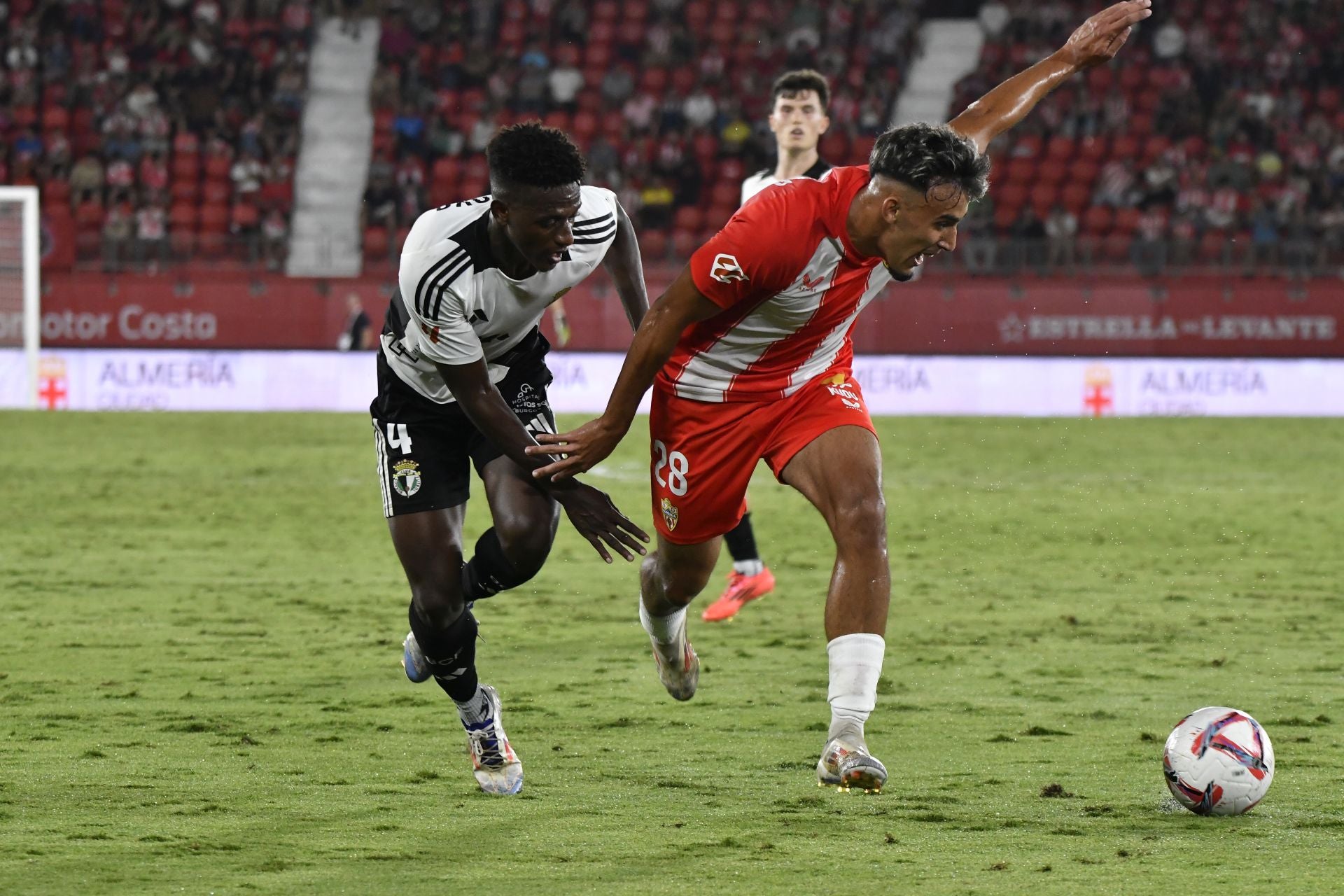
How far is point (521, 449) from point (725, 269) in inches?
34.4

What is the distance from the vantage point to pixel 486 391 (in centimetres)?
546

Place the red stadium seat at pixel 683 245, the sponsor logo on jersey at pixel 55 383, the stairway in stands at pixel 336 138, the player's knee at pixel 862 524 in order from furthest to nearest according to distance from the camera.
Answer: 1. the stairway in stands at pixel 336 138
2. the red stadium seat at pixel 683 245
3. the sponsor logo on jersey at pixel 55 383
4. the player's knee at pixel 862 524

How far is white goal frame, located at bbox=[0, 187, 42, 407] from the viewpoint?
2103 cm

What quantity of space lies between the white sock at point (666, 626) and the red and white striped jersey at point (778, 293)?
897 millimetres

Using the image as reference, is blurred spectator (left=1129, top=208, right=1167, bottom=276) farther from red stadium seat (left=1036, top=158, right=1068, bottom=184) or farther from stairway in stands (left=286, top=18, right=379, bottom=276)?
stairway in stands (left=286, top=18, right=379, bottom=276)

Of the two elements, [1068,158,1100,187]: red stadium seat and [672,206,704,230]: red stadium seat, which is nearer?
[672,206,704,230]: red stadium seat

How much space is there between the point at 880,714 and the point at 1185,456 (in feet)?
39.1

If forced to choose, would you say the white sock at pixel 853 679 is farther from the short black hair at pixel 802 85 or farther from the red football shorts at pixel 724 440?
the short black hair at pixel 802 85

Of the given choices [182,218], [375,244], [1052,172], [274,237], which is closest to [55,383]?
[274,237]

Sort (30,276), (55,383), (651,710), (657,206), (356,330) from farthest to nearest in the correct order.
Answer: (657,206) < (356,330) < (55,383) < (30,276) < (651,710)

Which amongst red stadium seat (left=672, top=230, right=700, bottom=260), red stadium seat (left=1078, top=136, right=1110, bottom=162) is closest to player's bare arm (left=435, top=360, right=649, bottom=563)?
red stadium seat (left=672, top=230, right=700, bottom=260)

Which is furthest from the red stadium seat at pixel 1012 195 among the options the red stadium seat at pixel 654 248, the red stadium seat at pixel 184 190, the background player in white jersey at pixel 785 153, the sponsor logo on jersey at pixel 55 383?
the background player in white jersey at pixel 785 153

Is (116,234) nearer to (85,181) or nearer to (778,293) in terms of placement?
(85,181)

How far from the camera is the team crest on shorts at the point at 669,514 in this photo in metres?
5.76
